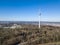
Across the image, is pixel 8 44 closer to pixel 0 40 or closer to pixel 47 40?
pixel 0 40

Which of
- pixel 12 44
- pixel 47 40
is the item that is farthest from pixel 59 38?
pixel 12 44

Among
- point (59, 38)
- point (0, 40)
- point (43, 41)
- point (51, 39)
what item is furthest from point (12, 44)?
point (59, 38)

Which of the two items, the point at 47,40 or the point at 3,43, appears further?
the point at 47,40

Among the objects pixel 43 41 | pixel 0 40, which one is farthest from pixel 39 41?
pixel 0 40

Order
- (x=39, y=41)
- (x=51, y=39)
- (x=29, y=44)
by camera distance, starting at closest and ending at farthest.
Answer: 1. (x=29, y=44)
2. (x=39, y=41)
3. (x=51, y=39)

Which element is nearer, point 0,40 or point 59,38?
point 0,40

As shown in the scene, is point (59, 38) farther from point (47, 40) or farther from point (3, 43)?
point (3, 43)

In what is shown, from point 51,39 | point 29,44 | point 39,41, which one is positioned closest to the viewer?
point 29,44

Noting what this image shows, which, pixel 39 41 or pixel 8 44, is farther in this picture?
pixel 39 41

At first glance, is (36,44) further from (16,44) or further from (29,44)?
(16,44)
